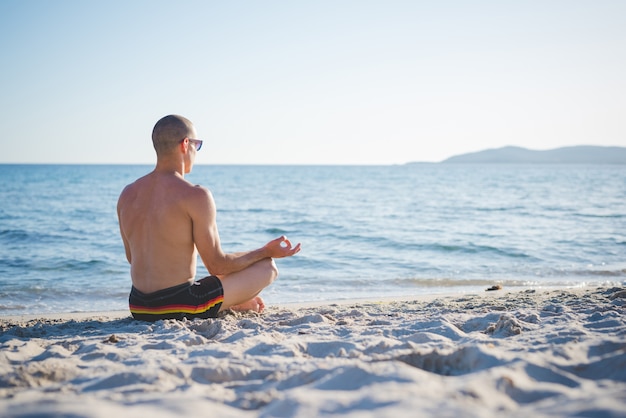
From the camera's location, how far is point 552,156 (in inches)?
5044

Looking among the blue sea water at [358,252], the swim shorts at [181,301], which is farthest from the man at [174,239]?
the blue sea water at [358,252]

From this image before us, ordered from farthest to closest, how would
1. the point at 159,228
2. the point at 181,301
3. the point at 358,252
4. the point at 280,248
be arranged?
the point at 358,252, the point at 280,248, the point at 181,301, the point at 159,228

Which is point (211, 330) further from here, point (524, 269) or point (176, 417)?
point (524, 269)

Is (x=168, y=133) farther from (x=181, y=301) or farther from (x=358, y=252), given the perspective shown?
(x=358, y=252)

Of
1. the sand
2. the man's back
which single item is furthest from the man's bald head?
the sand

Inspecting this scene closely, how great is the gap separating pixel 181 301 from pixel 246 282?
532 mm

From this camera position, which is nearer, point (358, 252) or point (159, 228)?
point (159, 228)

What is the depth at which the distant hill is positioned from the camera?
120m

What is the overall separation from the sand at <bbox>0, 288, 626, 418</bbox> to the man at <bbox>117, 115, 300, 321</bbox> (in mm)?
212

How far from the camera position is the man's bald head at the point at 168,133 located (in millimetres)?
3613

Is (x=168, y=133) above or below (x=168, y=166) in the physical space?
above

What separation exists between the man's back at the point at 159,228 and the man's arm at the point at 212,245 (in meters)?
0.06

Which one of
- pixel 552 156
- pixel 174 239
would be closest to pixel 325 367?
pixel 174 239

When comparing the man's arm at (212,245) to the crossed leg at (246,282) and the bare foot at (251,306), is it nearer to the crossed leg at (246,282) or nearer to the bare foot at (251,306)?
the crossed leg at (246,282)
